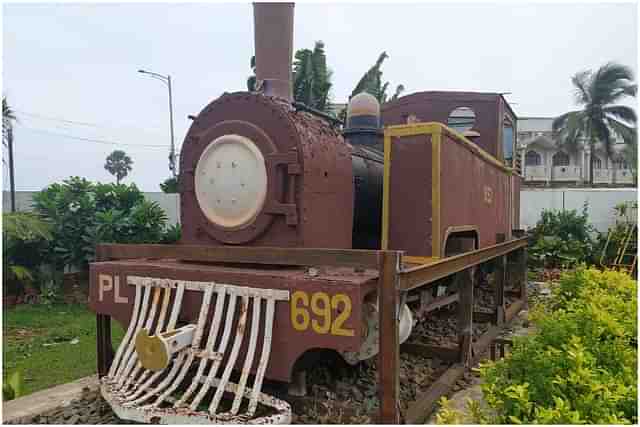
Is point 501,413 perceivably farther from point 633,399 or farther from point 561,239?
point 561,239

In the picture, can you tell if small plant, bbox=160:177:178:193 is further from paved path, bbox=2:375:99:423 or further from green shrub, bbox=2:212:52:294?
paved path, bbox=2:375:99:423

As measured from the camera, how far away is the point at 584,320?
9.82 feet

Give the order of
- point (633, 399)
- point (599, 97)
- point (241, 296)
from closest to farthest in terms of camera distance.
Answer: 1. point (633, 399)
2. point (241, 296)
3. point (599, 97)

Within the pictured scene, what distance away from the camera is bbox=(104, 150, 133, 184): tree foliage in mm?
63250

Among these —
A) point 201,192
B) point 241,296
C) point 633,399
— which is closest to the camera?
point 633,399

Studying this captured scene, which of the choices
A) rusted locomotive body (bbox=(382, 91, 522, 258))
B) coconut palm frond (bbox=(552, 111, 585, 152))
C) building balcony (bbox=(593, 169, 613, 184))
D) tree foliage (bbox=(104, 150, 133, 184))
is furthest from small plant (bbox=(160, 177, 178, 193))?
tree foliage (bbox=(104, 150, 133, 184))

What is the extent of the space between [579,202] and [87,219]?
13.5 metres

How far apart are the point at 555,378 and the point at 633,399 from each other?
33cm

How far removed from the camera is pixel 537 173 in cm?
3403

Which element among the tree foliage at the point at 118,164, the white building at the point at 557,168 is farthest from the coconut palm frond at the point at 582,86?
the tree foliage at the point at 118,164

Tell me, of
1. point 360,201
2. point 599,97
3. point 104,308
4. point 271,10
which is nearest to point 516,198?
point 360,201

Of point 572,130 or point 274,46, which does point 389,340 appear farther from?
point 572,130

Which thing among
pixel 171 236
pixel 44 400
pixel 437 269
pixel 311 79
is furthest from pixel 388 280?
pixel 311 79

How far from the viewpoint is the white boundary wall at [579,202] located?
14.4m
